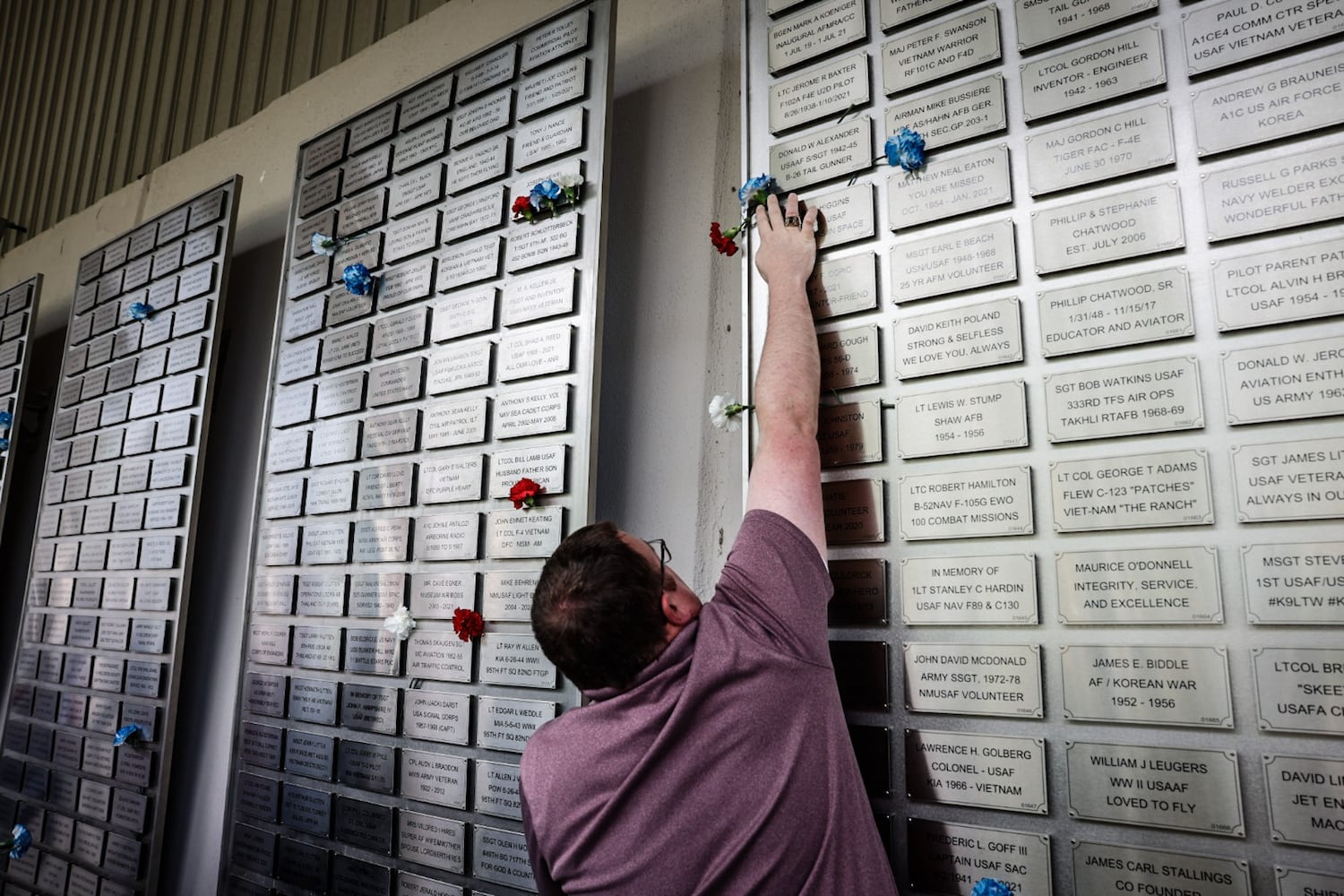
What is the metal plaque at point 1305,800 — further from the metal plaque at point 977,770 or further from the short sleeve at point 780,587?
the short sleeve at point 780,587

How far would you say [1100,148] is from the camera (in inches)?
56.4

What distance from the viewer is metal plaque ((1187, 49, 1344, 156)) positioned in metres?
1.27

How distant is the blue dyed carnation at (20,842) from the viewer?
9.50 ft

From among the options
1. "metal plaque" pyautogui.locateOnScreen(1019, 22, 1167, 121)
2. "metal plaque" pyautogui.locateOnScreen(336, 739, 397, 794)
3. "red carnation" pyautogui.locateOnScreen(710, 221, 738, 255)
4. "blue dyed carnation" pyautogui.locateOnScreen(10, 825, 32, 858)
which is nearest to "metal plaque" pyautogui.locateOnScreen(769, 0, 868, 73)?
"red carnation" pyautogui.locateOnScreen(710, 221, 738, 255)

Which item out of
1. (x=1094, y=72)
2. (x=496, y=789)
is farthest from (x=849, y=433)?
(x=496, y=789)

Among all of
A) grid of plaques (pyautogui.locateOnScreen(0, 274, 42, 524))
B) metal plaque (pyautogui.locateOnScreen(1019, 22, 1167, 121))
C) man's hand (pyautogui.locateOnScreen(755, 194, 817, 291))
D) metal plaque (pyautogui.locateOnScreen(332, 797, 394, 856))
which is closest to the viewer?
metal plaque (pyautogui.locateOnScreen(1019, 22, 1167, 121))

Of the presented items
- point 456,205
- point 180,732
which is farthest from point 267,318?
point 180,732

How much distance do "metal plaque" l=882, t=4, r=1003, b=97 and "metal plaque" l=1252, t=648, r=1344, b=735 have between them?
1.05 meters

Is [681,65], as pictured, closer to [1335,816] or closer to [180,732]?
[1335,816]

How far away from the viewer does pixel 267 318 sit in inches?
120

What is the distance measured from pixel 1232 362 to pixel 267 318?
2.81 m

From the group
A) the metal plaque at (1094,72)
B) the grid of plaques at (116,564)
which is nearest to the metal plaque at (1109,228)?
the metal plaque at (1094,72)

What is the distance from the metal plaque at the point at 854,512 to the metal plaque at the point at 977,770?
0.32 meters

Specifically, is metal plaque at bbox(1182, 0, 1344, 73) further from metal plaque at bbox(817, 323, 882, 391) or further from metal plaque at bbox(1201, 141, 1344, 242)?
metal plaque at bbox(817, 323, 882, 391)
